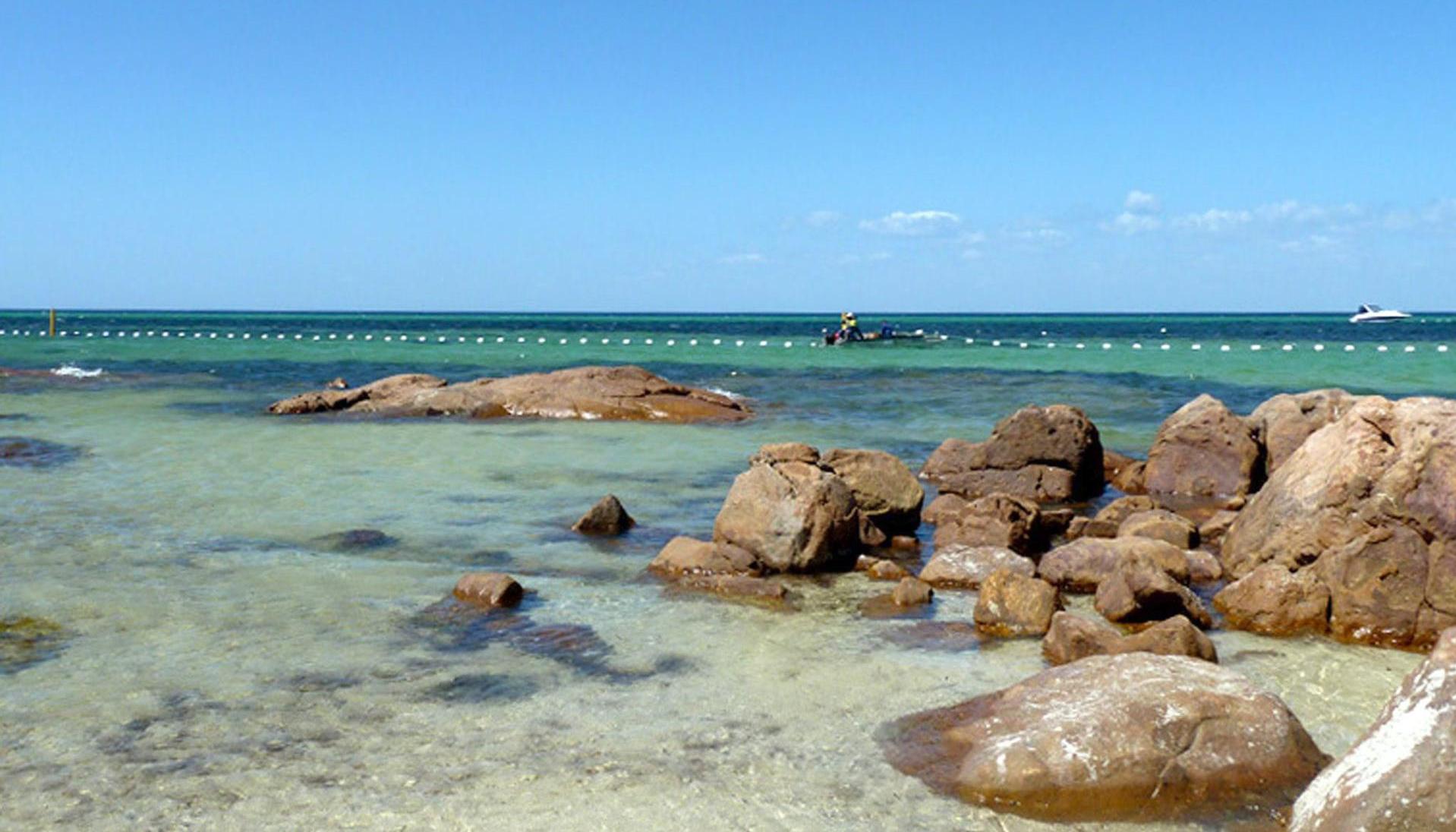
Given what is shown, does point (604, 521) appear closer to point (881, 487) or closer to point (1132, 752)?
point (881, 487)

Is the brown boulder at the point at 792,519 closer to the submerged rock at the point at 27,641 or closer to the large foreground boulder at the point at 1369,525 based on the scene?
the large foreground boulder at the point at 1369,525

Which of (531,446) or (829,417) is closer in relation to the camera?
(531,446)

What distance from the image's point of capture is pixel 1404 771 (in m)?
5.27

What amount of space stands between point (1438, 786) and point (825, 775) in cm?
282

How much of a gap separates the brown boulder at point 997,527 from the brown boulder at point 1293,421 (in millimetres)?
5068

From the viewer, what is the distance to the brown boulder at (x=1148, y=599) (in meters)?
9.65

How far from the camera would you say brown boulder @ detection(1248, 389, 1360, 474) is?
637 inches

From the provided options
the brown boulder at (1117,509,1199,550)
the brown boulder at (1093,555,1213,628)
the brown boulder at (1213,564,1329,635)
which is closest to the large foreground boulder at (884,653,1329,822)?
the brown boulder at (1093,555,1213,628)

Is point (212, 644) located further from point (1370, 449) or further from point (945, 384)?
point (945, 384)

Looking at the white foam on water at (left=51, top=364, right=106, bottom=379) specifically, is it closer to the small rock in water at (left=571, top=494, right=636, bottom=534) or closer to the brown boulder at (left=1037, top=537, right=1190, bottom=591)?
the small rock in water at (left=571, top=494, right=636, bottom=534)

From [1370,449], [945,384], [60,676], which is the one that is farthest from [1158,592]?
[945,384]

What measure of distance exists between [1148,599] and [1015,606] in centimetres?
104

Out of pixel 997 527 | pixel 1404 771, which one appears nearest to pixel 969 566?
pixel 997 527

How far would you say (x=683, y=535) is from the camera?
13.3 m
